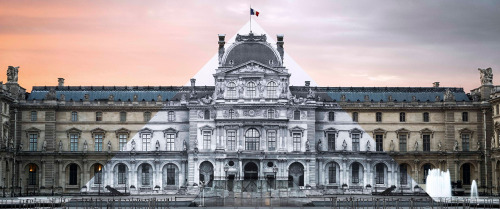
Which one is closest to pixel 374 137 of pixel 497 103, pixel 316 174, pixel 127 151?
pixel 316 174

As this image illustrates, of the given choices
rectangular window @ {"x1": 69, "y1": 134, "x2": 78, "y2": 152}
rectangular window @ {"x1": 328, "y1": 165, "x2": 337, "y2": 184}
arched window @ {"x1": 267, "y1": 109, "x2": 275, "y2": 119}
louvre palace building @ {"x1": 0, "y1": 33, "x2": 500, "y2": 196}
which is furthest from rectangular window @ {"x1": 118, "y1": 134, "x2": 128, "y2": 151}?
rectangular window @ {"x1": 328, "y1": 165, "x2": 337, "y2": 184}

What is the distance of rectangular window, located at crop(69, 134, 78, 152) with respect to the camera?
346 feet

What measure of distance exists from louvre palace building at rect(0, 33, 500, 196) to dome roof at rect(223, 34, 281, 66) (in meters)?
0.13

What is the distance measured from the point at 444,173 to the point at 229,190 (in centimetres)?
3091

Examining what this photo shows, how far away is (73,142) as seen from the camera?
4158 inches

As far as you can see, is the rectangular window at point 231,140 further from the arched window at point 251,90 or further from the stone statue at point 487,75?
the stone statue at point 487,75

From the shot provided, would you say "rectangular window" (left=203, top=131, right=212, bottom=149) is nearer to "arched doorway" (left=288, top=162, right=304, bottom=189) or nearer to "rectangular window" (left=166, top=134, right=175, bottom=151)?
"rectangular window" (left=166, top=134, right=175, bottom=151)

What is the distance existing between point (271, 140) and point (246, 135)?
3305mm

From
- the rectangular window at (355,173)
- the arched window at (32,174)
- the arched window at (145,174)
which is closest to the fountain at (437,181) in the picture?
the rectangular window at (355,173)

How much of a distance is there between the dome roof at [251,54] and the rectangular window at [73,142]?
73.2 ft

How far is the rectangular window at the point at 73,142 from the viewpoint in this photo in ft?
346

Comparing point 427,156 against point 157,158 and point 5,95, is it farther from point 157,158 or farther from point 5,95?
point 5,95

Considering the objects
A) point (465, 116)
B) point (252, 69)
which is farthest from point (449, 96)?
point (252, 69)

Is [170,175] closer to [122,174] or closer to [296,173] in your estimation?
[122,174]
